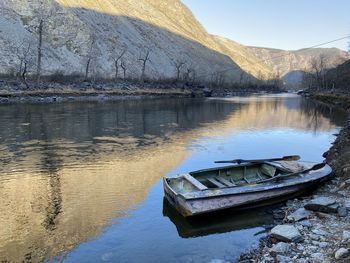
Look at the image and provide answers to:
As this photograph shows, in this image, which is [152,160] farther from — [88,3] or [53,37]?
[88,3]

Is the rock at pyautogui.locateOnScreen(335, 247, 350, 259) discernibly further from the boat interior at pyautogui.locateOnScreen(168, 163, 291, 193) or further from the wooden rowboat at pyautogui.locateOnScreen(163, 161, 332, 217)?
the boat interior at pyautogui.locateOnScreen(168, 163, 291, 193)

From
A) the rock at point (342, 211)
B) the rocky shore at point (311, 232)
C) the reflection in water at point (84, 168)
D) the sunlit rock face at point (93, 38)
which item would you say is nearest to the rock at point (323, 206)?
the rocky shore at point (311, 232)

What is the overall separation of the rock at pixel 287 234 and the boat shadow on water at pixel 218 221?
181 cm

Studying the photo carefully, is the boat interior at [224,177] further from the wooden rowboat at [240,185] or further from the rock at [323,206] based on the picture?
the rock at [323,206]

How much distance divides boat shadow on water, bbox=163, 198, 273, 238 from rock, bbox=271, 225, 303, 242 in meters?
1.81

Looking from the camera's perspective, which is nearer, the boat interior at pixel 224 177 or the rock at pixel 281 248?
the rock at pixel 281 248

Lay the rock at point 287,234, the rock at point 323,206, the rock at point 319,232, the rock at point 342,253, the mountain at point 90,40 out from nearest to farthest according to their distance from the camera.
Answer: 1. the rock at point 342,253
2. the rock at point 287,234
3. the rock at point 319,232
4. the rock at point 323,206
5. the mountain at point 90,40

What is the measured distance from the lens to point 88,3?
143 meters

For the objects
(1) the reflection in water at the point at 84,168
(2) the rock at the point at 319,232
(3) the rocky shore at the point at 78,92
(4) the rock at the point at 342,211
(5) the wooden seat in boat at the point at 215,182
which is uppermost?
(3) the rocky shore at the point at 78,92

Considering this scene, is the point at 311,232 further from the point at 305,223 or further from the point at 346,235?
the point at 346,235

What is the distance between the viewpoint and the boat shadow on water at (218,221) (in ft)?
43.9

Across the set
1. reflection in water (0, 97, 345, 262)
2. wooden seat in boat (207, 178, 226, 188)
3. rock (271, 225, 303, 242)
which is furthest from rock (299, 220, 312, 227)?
wooden seat in boat (207, 178, 226, 188)

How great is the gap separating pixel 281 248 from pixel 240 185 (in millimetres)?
4259

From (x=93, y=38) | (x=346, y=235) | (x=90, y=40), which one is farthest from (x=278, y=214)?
(x=90, y=40)
